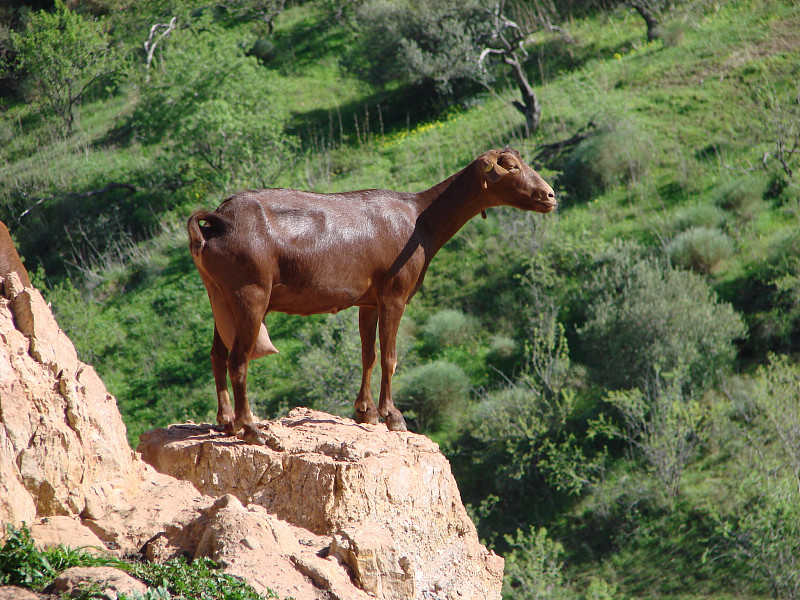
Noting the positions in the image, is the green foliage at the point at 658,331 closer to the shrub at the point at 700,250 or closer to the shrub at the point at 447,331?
the shrub at the point at 700,250

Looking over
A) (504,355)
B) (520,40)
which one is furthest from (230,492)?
(520,40)

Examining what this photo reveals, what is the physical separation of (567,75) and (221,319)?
104ft

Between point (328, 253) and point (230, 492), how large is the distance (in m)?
2.41

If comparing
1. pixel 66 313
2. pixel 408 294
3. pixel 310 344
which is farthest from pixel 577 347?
pixel 408 294

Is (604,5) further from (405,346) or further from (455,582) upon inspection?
(455,582)

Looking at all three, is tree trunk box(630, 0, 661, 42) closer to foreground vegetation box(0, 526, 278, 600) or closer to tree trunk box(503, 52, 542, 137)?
tree trunk box(503, 52, 542, 137)

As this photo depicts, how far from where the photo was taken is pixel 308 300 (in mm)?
8492

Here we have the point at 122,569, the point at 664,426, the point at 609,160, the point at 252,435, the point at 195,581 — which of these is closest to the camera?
the point at 195,581

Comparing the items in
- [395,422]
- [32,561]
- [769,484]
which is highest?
[32,561]

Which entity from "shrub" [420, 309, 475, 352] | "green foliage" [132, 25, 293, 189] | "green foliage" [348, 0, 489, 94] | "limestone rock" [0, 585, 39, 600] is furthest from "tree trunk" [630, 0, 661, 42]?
"limestone rock" [0, 585, 39, 600]

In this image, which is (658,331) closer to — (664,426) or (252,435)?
(664,426)

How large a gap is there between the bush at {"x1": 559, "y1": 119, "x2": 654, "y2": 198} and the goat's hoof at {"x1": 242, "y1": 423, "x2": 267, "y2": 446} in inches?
958

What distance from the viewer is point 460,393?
25.1 m

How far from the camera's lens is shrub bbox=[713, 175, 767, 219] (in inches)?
1103
